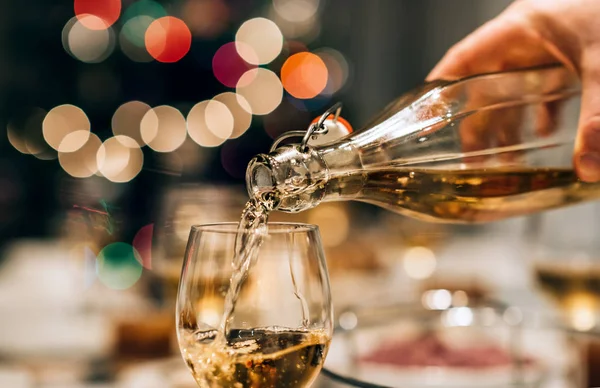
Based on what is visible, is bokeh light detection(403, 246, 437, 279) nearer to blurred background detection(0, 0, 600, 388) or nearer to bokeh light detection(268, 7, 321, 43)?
blurred background detection(0, 0, 600, 388)

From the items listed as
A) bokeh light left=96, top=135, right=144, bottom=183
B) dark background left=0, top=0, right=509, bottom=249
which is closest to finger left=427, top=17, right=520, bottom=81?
bokeh light left=96, top=135, right=144, bottom=183

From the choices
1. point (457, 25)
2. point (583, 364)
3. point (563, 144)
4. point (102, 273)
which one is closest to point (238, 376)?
point (583, 364)

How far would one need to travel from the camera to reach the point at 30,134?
5.57 m

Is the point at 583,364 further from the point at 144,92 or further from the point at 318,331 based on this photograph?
the point at 144,92

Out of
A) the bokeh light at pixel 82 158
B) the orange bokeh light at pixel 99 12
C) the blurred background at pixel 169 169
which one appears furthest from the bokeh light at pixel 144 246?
the orange bokeh light at pixel 99 12

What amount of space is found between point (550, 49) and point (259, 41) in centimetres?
595

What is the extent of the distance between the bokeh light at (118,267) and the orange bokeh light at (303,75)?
4746 millimetres

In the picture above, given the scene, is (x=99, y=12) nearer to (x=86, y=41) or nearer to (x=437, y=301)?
(x=86, y=41)

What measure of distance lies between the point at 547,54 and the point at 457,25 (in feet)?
14.9

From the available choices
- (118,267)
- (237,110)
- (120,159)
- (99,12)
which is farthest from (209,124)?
(118,267)

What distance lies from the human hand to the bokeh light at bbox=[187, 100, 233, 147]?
5224 millimetres

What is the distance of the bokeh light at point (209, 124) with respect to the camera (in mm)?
6215

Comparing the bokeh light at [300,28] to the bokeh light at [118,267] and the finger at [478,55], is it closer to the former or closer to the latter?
the bokeh light at [118,267]

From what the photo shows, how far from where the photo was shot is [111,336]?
110 centimetres
